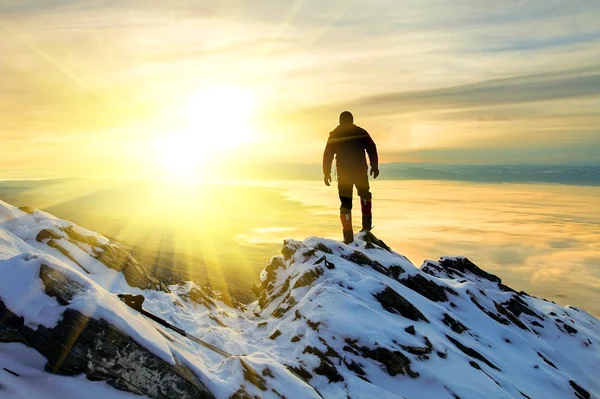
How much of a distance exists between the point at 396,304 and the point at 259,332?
7.79m

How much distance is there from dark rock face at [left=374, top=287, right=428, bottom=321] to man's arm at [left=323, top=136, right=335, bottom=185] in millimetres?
7477

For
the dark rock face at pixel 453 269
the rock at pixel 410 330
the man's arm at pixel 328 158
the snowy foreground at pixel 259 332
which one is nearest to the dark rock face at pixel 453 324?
the snowy foreground at pixel 259 332

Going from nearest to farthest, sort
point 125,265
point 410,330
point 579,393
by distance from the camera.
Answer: point 125,265, point 410,330, point 579,393

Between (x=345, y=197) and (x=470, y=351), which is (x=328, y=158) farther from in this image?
(x=470, y=351)

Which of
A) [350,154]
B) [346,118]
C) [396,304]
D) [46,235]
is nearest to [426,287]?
[396,304]

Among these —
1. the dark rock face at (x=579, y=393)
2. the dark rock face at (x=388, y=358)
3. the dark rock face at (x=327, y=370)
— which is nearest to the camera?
the dark rock face at (x=327, y=370)

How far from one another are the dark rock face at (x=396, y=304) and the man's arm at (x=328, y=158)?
7.48 m

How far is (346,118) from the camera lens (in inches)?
810

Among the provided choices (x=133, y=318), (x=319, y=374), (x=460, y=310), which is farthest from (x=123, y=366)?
(x=460, y=310)

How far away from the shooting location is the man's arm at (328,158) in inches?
821

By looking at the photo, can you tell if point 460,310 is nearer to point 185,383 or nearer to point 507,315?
point 507,315

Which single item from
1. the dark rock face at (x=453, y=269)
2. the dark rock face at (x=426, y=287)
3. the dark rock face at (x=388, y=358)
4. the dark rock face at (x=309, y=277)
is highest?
the dark rock face at (x=309, y=277)

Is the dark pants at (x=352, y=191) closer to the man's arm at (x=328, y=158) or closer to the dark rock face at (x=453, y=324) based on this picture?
the man's arm at (x=328, y=158)

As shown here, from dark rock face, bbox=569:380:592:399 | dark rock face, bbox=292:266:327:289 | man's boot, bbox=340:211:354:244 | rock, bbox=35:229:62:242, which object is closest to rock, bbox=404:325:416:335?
dark rock face, bbox=292:266:327:289
